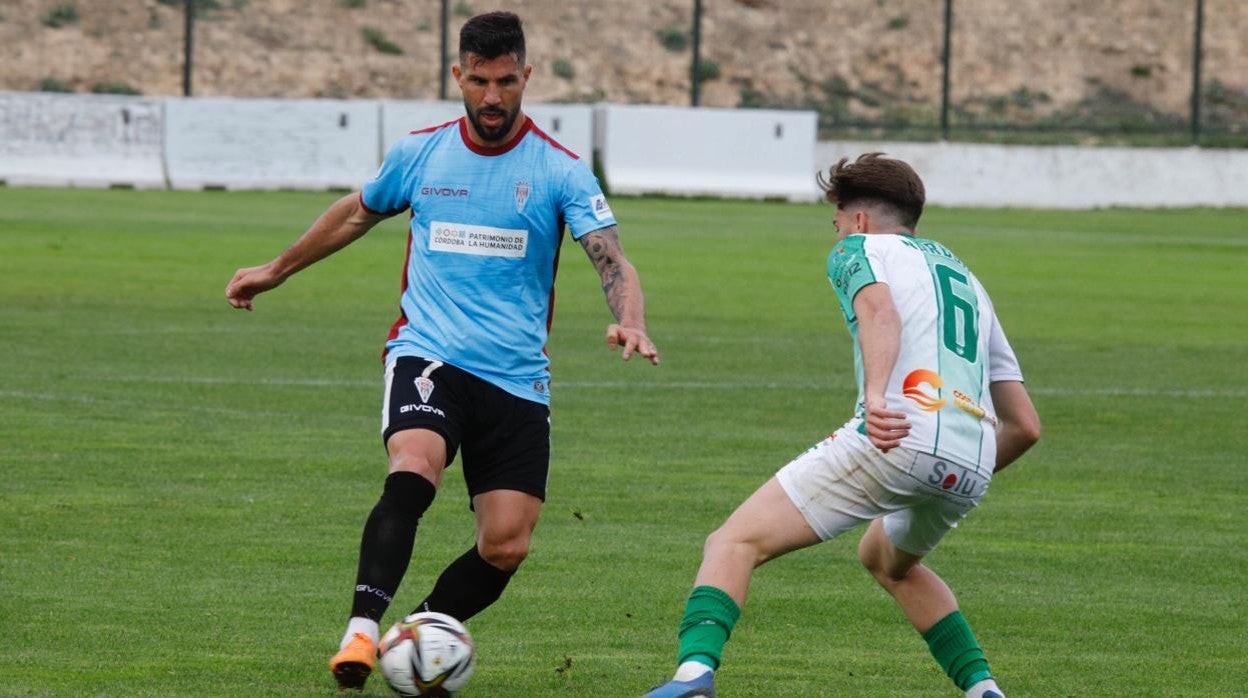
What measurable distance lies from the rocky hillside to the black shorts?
162ft

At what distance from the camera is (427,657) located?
6.19m

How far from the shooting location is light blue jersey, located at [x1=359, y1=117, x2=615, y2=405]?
6.73 metres

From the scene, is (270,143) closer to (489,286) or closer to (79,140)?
(79,140)

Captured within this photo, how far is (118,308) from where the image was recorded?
19.2 metres

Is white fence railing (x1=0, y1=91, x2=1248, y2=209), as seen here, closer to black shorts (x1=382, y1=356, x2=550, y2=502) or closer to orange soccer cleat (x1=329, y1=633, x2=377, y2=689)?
black shorts (x1=382, y1=356, x2=550, y2=502)

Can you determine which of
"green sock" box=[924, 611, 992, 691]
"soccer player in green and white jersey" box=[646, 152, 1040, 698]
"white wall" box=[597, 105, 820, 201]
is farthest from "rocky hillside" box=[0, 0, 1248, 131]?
"soccer player in green and white jersey" box=[646, 152, 1040, 698]

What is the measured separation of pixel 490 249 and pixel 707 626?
1.58 meters

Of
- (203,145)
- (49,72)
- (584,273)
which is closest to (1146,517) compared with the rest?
(584,273)

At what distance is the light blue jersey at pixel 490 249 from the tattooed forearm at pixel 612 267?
42mm

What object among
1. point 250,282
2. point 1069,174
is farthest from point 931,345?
point 1069,174

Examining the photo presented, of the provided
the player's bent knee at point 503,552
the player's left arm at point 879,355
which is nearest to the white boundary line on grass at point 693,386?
the player's bent knee at point 503,552

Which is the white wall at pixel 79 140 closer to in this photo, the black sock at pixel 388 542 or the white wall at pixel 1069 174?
the white wall at pixel 1069 174

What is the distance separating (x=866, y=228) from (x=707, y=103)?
5657 cm

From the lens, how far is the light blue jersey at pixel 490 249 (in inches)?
265
